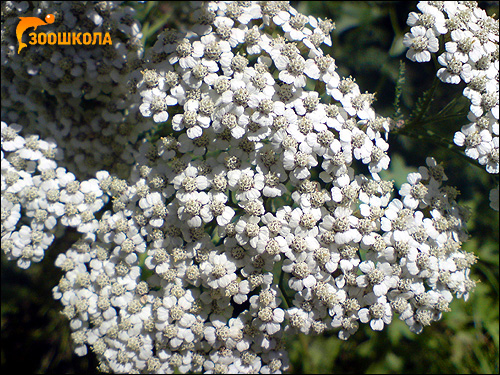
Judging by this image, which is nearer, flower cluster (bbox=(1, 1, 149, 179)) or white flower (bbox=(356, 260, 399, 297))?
white flower (bbox=(356, 260, 399, 297))

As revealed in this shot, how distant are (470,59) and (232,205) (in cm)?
135

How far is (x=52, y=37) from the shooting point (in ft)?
6.51

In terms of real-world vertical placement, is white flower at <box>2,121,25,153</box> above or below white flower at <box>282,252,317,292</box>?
below

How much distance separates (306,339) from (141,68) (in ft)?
7.33

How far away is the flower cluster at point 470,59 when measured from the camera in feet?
5.94

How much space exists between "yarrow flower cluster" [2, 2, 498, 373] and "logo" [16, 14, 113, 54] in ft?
0.17

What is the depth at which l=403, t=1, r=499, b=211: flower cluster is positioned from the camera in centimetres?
181

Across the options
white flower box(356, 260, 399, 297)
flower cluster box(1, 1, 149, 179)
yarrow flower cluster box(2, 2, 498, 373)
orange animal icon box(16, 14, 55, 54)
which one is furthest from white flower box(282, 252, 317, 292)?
orange animal icon box(16, 14, 55, 54)

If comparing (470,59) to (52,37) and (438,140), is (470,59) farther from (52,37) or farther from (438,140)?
(52,37)

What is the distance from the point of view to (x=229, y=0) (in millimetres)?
1974

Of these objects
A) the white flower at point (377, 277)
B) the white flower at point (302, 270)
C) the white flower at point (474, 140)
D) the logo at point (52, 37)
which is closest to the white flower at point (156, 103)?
the logo at point (52, 37)

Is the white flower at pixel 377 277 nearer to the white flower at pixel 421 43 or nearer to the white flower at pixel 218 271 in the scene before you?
the white flower at pixel 218 271

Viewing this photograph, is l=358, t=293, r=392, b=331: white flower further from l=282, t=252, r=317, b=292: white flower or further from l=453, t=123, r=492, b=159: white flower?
l=453, t=123, r=492, b=159: white flower

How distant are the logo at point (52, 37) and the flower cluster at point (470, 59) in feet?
5.16
